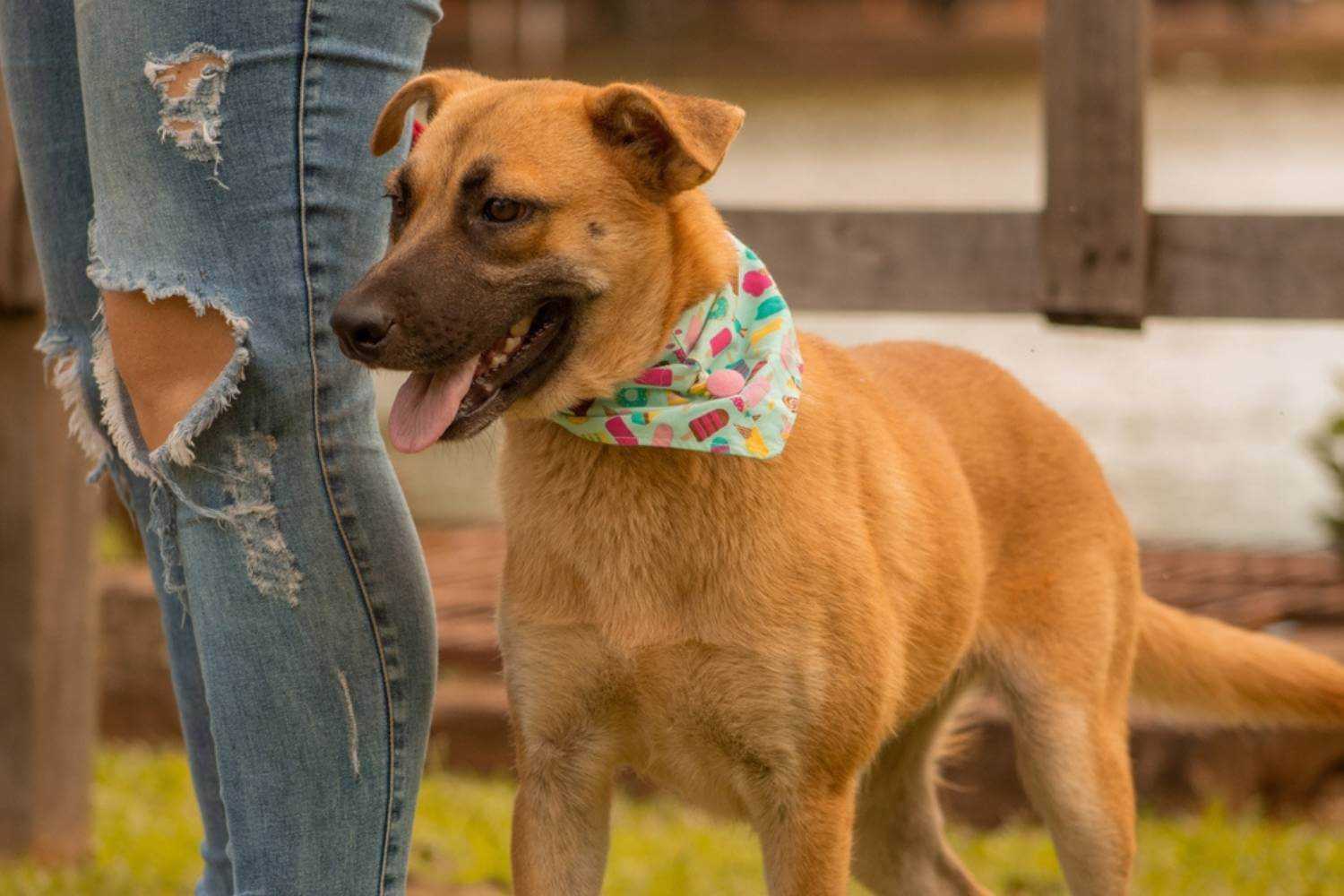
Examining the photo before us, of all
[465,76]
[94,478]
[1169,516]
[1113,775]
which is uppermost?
[465,76]

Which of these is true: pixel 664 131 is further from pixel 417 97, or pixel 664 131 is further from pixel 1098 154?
pixel 1098 154

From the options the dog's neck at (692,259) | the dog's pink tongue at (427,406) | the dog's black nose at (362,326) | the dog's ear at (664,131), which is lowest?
the dog's pink tongue at (427,406)

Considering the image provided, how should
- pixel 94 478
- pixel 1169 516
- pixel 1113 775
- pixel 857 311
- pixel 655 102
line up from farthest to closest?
pixel 1169 516
pixel 857 311
pixel 1113 775
pixel 94 478
pixel 655 102

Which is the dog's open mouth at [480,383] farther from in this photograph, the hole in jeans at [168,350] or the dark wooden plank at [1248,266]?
the dark wooden plank at [1248,266]

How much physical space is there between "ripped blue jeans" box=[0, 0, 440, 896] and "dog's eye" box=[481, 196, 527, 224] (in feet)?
0.59

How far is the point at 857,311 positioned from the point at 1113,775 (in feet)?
4.75

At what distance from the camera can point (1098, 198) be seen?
4.03 meters

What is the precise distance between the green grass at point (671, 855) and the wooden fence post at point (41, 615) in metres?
0.16

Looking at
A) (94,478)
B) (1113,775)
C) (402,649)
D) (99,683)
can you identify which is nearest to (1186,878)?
(1113,775)

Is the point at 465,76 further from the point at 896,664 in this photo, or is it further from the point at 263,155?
the point at 896,664

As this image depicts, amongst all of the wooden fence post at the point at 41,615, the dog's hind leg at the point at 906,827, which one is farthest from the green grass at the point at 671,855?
the dog's hind leg at the point at 906,827

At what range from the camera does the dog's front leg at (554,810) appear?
2.81 meters

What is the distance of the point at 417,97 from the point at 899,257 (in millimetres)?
1767

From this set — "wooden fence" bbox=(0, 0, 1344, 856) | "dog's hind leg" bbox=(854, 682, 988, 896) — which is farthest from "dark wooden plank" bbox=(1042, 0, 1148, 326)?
"dog's hind leg" bbox=(854, 682, 988, 896)
